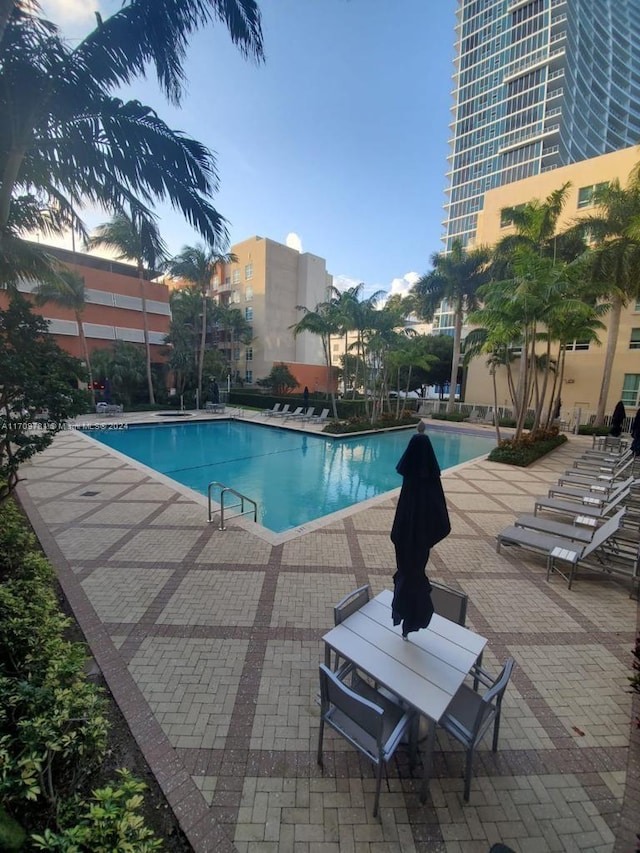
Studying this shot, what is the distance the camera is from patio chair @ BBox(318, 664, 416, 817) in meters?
2.16

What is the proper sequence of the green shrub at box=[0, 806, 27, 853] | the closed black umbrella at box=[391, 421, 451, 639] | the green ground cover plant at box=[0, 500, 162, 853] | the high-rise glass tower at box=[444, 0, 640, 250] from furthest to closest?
the high-rise glass tower at box=[444, 0, 640, 250], the closed black umbrella at box=[391, 421, 451, 639], the green ground cover plant at box=[0, 500, 162, 853], the green shrub at box=[0, 806, 27, 853]

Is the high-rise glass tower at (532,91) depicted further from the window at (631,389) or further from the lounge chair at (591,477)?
the lounge chair at (591,477)

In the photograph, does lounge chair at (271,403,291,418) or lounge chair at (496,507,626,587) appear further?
lounge chair at (271,403,291,418)

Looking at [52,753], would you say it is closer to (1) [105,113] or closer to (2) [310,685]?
(2) [310,685]

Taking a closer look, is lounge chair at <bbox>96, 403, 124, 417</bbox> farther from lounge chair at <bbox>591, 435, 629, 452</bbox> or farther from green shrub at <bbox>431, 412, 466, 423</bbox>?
lounge chair at <bbox>591, 435, 629, 452</bbox>

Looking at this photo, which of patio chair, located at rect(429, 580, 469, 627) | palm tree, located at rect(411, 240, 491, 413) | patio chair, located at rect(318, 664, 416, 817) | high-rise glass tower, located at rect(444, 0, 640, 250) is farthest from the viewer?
high-rise glass tower, located at rect(444, 0, 640, 250)

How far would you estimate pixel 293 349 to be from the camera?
39438mm

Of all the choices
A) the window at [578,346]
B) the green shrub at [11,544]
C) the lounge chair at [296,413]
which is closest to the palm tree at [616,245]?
the window at [578,346]

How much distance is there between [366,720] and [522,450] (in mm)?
12230

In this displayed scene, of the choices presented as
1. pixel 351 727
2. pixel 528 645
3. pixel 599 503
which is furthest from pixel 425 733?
pixel 599 503

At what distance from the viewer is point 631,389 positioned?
68.0ft

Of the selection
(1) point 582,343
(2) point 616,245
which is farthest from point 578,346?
(2) point 616,245

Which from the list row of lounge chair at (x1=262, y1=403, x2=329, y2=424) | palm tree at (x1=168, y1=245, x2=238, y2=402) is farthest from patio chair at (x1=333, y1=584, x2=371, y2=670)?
palm tree at (x1=168, y1=245, x2=238, y2=402)

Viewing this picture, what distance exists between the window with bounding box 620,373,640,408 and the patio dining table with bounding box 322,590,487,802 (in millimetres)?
24321
